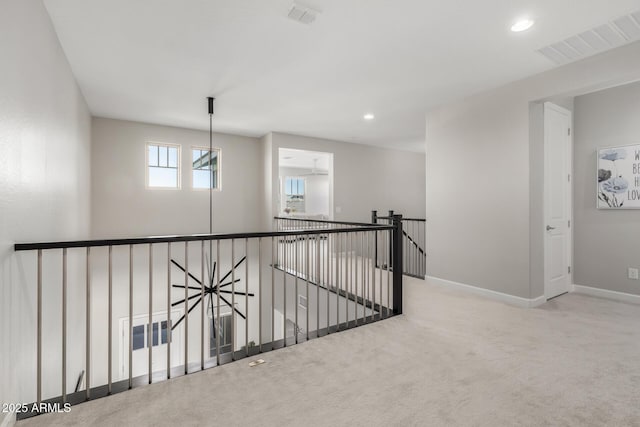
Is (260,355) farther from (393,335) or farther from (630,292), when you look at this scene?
(630,292)

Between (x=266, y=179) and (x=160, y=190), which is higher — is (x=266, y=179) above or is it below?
above

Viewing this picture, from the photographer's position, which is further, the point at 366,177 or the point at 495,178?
the point at 366,177

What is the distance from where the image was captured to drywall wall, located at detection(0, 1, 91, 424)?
5.11ft

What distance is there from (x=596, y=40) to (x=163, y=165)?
631cm

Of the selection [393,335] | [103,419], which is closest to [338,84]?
[393,335]

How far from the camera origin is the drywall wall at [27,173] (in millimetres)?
1559

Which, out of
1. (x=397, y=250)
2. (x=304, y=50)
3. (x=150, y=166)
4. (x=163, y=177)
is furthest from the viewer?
(x=163, y=177)

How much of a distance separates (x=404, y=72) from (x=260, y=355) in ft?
10.5

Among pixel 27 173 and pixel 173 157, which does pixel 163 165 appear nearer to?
pixel 173 157

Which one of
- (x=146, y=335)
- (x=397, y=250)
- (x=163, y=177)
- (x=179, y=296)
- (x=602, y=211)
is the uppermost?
(x=163, y=177)

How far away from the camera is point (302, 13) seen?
2387 mm

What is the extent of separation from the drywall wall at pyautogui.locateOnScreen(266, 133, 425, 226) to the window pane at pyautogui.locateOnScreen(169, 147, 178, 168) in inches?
72.6

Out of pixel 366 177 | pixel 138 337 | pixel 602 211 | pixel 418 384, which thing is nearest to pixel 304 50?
pixel 418 384

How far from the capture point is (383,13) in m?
2.40
